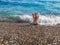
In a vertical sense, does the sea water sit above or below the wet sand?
below

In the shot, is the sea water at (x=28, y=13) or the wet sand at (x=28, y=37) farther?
the sea water at (x=28, y=13)

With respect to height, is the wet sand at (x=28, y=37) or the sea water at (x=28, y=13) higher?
the wet sand at (x=28, y=37)

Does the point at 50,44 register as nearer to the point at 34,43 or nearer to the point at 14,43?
the point at 34,43

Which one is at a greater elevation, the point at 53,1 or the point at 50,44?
the point at 50,44

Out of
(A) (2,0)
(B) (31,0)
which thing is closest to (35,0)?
(B) (31,0)

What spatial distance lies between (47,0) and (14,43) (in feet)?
75.2

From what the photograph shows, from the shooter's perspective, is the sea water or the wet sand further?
the sea water

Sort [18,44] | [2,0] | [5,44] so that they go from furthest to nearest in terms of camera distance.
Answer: [2,0], [18,44], [5,44]

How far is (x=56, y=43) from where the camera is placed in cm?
551

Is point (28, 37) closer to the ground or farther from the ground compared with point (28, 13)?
farther from the ground

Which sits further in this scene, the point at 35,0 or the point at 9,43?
the point at 35,0

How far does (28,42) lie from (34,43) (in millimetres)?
157

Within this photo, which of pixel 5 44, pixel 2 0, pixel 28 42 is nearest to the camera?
pixel 5 44

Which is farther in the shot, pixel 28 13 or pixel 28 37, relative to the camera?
pixel 28 13
